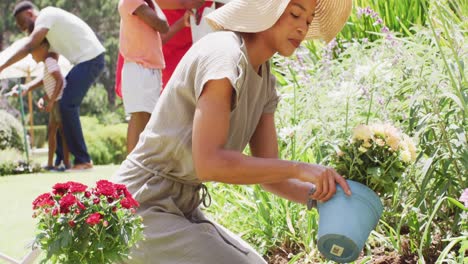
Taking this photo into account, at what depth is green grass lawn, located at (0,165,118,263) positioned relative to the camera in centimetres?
499

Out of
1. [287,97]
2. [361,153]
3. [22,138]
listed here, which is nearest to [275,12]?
[361,153]

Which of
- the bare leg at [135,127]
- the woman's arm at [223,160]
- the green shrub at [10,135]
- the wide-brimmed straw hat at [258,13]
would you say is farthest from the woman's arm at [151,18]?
the green shrub at [10,135]

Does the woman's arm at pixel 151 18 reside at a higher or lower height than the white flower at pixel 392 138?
lower

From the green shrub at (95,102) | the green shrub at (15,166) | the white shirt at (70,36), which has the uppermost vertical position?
the white shirt at (70,36)

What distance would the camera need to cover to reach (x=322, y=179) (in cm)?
241

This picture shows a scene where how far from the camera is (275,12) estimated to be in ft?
8.41

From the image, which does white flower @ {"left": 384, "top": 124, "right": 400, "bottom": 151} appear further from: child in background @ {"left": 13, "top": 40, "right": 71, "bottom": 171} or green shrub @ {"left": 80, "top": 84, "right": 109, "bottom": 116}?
green shrub @ {"left": 80, "top": 84, "right": 109, "bottom": 116}

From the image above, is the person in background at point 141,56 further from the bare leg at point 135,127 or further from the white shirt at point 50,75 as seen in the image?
the white shirt at point 50,75

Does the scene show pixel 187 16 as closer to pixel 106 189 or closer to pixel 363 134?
pixel 363 134

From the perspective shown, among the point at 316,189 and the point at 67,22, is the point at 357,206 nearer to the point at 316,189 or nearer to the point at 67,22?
the point at 316,189

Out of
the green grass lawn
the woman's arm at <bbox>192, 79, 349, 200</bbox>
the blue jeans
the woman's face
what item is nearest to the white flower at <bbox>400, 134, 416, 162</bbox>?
the woman's arm at <bbox>192, 79, 349, 200</bbox>

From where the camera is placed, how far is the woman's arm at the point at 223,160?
2410 mm

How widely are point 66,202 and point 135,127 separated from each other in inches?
129

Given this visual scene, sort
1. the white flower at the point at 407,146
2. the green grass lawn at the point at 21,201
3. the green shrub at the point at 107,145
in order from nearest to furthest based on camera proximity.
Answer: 1. the white flower at the point at 407,146
2. the green grass lawn at the point at 21,201
3. the green shrub at the point at 107,145
